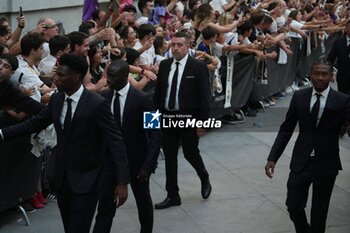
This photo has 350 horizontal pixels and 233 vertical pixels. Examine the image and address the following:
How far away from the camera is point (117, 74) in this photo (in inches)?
263

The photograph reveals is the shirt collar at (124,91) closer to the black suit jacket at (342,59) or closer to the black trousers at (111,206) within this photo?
the black trousers at (111,206)

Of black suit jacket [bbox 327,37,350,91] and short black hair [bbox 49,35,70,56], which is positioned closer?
short black hair [bbox 49,35,70,56]

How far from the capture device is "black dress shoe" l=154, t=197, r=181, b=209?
27.6 feet

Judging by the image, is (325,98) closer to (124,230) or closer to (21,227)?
(124,230)

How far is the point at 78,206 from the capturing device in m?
5.86

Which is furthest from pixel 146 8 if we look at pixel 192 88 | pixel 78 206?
pixel 78 206

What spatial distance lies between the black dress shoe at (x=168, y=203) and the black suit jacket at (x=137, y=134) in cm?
153

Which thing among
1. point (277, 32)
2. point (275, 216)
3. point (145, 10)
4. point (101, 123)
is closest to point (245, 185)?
point (275, 216)

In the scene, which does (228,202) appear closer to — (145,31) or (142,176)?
(142,176)

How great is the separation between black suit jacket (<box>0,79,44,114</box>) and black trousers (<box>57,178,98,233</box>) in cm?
125

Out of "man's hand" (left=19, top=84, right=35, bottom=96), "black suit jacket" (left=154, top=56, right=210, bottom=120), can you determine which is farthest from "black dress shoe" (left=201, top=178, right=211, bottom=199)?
"man's hand" (left=19, top=84, right=35, bottom=96)

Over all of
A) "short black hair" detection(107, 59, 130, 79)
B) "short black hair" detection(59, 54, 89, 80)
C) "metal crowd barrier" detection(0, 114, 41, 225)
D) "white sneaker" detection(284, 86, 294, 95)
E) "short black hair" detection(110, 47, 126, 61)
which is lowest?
"white sneaker" detection(284, 86, 294, 95)

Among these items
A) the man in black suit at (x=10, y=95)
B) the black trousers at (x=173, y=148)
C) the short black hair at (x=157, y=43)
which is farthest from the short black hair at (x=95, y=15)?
the man in black suit at (x=10, y=95)

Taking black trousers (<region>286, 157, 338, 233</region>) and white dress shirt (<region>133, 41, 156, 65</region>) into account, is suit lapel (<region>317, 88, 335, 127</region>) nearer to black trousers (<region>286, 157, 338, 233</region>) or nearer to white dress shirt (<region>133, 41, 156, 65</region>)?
black trousers (<region>286, 157, 338, 233</region>)
